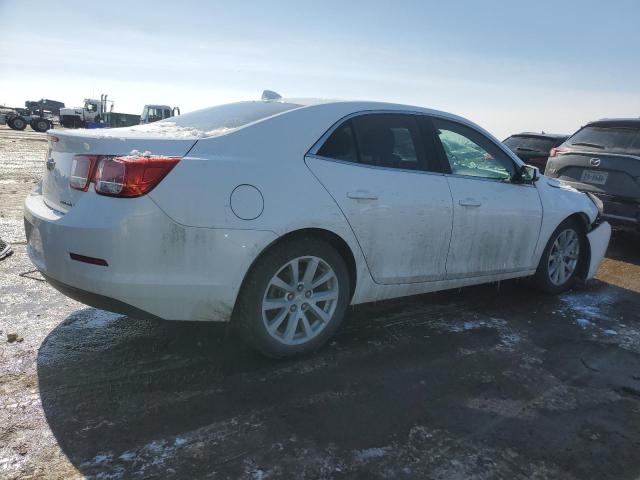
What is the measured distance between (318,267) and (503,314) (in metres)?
2.06

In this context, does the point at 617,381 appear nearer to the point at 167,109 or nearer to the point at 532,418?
the point at 532,418

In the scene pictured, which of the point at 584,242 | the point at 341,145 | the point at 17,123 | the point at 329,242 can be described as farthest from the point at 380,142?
the point at 17,123

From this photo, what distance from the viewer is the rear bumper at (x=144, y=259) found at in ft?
9.18

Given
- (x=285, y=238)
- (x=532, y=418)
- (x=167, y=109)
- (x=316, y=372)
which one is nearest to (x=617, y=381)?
(x=532, y=418)

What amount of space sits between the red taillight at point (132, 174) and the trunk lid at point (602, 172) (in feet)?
19.3

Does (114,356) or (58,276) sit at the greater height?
(58,276)

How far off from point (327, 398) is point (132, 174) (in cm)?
160

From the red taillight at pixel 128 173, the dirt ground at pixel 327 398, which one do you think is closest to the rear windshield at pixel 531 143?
the dirt ground at pixel 327 398

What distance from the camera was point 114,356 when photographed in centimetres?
336

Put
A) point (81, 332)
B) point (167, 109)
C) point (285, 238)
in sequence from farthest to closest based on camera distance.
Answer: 1. point (167, 109)
2. point (81, 332)
3. point (285, 238)

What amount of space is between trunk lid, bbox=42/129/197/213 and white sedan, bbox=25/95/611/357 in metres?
0.01

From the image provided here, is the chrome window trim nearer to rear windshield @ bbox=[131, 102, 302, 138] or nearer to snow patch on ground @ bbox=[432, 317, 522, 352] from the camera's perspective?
rear windshield @ bbox=[131, 102, 302, 138]

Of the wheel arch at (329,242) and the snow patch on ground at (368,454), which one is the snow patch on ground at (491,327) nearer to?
Result: the wheel arch at (329,242)

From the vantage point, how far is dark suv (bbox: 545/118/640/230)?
659 centimetres
